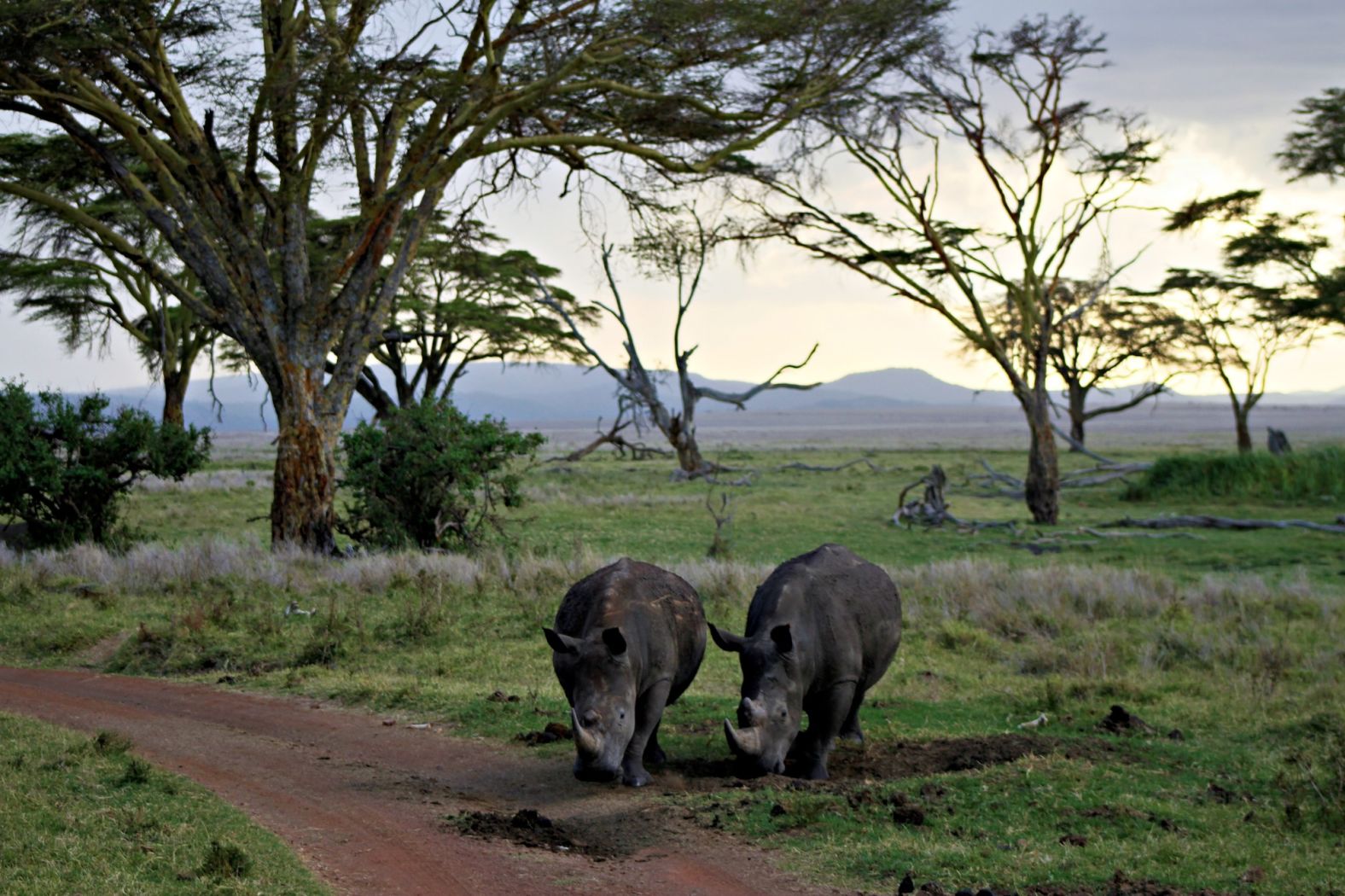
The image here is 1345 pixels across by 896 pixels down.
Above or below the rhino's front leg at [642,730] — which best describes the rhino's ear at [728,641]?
above

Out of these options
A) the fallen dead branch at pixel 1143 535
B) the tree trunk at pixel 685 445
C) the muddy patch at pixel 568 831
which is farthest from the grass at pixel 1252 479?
the muddy patch at pixel 568 831

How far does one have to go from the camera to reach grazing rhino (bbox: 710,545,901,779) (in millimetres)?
7559

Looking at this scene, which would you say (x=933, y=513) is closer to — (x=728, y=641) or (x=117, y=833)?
(x=728, y=641)

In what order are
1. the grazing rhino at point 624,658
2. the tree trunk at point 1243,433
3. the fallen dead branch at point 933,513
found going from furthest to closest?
the tree trunk at point 1243,433, the fallen dead branch at point 933,513, the grazing rhino at point 624,658

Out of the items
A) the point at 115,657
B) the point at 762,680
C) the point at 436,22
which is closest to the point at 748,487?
the point at 436,22

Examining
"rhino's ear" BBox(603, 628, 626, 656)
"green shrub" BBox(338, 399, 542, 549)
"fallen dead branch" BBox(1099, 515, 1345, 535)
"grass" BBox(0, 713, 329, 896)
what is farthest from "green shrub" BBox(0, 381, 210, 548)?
"fallen dead branch" BBox(1099, 515, 1345, 535)

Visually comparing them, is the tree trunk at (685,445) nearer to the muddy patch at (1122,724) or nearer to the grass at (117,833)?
the muddy patch at (1122,724)

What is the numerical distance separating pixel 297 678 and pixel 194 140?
399 inches

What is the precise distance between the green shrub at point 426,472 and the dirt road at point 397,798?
805cm

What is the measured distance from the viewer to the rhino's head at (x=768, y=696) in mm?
7426

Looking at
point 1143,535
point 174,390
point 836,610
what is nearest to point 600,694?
point 836,610

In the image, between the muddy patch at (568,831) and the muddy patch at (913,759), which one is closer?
the muddy patch at (568,831)

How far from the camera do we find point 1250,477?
28.5 meters

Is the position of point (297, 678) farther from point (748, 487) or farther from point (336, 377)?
point (748, 487)
